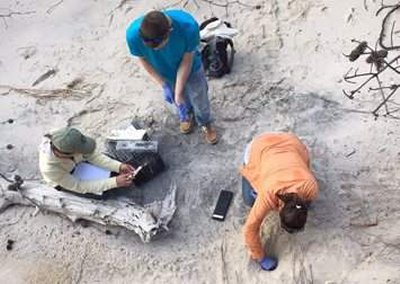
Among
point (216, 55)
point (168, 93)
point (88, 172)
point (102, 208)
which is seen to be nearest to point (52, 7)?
point (216, 55)

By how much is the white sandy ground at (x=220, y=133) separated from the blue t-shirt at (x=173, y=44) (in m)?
0.84

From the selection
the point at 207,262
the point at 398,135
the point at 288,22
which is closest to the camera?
the point at 207,262

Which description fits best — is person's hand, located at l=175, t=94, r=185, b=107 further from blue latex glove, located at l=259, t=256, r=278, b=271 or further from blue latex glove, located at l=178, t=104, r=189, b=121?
blue latex glove, located at l=259, t=256, r=278, b=271

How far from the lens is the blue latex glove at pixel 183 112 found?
528 cm

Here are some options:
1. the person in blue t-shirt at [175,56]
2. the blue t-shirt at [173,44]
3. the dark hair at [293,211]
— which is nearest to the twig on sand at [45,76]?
the person in blue t-shirt at [175,56]

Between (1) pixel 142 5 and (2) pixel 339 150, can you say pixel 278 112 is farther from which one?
(1) pixel 142 5

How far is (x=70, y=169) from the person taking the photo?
4.95 meters

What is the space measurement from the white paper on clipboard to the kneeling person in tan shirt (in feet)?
0.08

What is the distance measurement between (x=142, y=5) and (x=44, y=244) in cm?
262

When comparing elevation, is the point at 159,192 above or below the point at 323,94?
below

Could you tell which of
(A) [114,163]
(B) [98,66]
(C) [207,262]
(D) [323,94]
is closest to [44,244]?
(A) [114,163]

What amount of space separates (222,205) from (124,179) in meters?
0.76

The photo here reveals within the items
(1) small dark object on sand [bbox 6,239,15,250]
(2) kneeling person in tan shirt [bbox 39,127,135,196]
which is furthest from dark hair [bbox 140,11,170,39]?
(1) small dark object on sand [bbox 6,239,15,250]

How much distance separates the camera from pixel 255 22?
622cm
